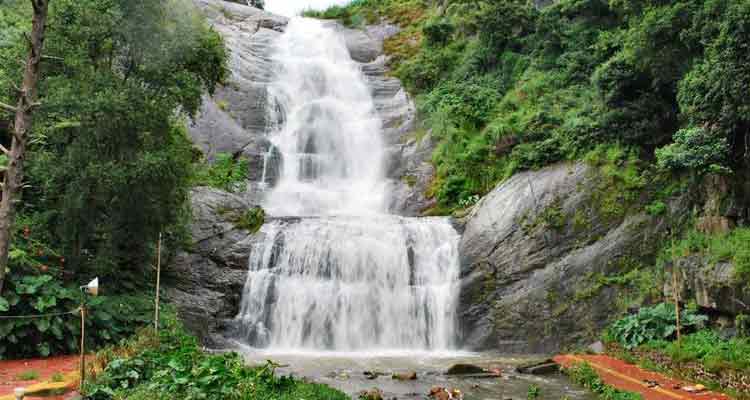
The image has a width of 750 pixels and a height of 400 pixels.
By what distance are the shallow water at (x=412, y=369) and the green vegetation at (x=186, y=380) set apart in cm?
169

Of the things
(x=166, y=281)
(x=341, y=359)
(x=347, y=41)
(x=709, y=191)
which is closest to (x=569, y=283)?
(x=709, y=191)

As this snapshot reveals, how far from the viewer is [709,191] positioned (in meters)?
14.8

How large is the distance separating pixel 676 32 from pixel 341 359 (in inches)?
440

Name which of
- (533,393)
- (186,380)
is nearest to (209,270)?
(186,380)

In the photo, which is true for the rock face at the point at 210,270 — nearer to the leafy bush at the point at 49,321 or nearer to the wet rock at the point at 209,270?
the wet rock at the point at 209,270

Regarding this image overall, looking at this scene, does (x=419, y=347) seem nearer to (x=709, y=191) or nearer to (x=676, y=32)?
(x=709, y=191)

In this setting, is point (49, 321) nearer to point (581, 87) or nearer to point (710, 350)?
point (710, 350)

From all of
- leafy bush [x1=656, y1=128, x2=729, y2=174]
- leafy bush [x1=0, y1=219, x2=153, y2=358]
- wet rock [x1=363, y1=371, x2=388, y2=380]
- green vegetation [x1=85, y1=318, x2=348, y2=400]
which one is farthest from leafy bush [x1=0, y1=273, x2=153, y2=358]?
leafy bush [x1=656, y1=128, x2=729, y2=174]

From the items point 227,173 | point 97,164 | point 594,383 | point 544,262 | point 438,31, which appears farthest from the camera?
point 438,31

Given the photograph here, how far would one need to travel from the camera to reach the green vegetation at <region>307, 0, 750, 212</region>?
13.6 metres

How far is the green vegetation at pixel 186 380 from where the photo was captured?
27.2ft

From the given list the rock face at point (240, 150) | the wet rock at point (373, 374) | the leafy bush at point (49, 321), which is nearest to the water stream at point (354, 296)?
the wet rock at point (373, 374)

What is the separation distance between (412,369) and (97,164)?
25.9 ft

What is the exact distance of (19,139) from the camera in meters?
6.64
